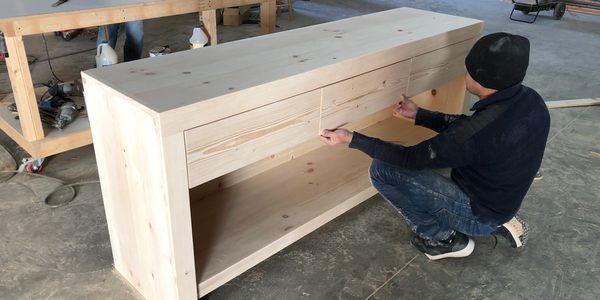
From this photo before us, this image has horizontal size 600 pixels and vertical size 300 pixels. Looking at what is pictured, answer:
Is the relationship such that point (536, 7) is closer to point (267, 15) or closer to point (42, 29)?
point (267, 15)

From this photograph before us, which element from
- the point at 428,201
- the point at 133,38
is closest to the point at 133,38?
the point at 133,38

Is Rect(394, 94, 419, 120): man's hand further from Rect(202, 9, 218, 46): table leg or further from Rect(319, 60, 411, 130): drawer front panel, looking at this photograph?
Rect(202, 9, 218, 46): table leg

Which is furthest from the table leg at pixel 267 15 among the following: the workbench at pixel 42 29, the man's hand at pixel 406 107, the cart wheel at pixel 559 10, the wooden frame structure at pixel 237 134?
the cart wheel at pixel 559 10

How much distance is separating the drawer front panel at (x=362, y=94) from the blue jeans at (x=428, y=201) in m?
0.26

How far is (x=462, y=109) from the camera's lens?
8.91 ft

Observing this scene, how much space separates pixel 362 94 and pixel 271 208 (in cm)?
58

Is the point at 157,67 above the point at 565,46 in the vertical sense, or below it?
above

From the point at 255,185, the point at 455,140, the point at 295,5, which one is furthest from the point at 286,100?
the point at 295,5

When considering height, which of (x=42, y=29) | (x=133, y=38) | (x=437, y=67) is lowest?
(x=133, y=38)

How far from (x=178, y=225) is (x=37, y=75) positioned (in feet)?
10.2

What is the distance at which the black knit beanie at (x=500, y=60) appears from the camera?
4.94 ft

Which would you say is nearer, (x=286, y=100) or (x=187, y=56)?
(x=286, y=100)

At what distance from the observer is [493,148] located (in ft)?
5.20

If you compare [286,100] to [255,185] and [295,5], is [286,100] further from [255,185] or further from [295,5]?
[295,5]
